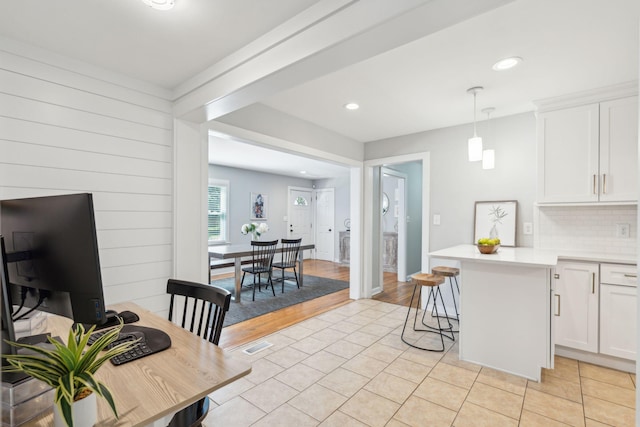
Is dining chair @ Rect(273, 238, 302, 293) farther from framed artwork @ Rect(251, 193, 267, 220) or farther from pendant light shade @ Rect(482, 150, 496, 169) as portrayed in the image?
pendant light shade @ Rect(482, 150, 496, 169)

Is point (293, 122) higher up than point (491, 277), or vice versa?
point (293, 122)

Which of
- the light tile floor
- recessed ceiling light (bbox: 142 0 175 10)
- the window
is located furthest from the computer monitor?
the window

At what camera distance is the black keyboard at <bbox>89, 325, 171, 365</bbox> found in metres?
1.25

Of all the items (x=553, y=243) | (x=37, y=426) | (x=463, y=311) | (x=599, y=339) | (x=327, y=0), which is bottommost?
(x=599, y=339)

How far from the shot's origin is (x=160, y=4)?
1.59 metres

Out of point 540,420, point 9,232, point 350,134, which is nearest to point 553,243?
point 540,420

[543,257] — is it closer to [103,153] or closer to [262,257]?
[103,153]

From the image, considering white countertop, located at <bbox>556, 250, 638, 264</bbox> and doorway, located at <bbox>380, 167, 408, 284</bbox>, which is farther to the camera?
doorway, located at <bbox>380, 167, 408, 284</bbox>

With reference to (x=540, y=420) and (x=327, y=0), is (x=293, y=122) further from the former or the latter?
(x=540, y=420)

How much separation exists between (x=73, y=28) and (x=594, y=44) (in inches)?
123

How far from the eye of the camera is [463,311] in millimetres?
2758

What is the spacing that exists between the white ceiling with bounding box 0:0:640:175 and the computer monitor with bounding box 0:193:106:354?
3.64 ft

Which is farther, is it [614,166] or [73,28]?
[614,166]

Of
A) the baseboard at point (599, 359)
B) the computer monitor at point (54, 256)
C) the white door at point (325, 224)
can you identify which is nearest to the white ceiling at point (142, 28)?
the computer monitor at point (54, 256)
